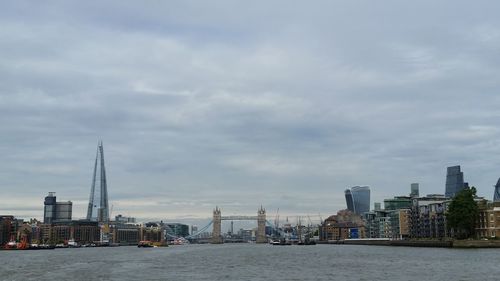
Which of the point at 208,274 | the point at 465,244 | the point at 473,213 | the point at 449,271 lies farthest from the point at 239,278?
the point at 473,213

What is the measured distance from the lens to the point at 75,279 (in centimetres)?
6588

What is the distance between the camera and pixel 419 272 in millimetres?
70500

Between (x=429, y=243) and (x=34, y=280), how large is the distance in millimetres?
135503

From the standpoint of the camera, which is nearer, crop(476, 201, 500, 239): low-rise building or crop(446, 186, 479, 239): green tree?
crop(446, 186, 479, 239): green tree

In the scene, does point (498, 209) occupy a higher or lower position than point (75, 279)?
higher

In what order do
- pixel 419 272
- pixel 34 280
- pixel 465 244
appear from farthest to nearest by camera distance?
pixel 465 244 → pixel 419 272 → pixel 34 280

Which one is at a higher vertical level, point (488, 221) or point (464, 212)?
point (464, 212)

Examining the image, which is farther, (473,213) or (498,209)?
(498,209)

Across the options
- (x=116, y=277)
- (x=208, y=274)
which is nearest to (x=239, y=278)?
(x=208, y=274)

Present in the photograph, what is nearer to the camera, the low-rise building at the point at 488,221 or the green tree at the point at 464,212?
the green tree at the point at 464,212

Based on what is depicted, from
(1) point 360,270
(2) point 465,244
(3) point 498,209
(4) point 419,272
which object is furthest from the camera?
(3) point 498,209

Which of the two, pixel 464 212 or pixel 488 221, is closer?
pixel 464 212

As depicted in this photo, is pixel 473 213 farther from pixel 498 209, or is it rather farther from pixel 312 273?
pixel 312 273

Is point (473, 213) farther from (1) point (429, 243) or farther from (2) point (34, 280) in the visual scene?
(2) point (34, 280)
